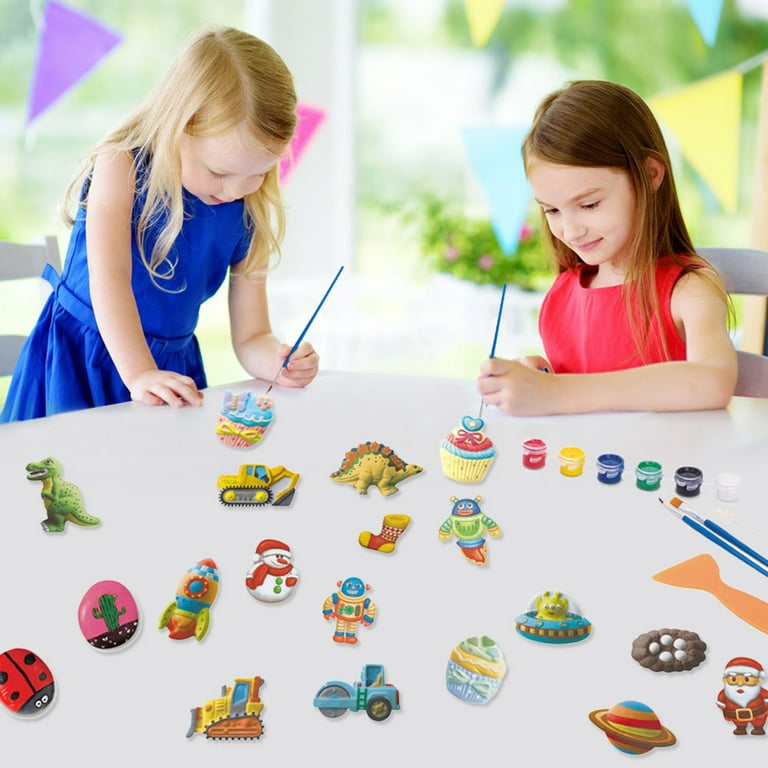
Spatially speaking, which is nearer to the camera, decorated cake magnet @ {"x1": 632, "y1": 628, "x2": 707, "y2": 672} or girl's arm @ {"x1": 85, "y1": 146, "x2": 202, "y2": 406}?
decorated cake magnet @ {"x1": 632, "y1": 628, "x2": 707, "y2": 672}

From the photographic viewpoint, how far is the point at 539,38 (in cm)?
310

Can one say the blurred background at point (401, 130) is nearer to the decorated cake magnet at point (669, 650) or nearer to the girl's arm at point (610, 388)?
the girl's arm at point (610, 388)

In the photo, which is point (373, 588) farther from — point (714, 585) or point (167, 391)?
point (167, 391)

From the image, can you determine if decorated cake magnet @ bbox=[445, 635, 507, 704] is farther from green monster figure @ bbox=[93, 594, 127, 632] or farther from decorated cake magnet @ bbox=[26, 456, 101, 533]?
decorated cake magnet @ bbox=[26, 456, 101, 533]

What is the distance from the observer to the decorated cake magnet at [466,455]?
0.76 m

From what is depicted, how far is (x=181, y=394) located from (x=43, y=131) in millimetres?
2300

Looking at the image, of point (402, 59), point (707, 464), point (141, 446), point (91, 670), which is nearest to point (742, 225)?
point (402, 59)

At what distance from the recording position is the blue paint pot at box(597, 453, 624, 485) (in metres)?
0.74

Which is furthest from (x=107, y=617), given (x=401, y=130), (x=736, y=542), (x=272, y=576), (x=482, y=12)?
(x=401, y=130)

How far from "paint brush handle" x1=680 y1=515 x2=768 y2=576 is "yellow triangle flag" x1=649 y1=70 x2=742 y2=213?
2.12m

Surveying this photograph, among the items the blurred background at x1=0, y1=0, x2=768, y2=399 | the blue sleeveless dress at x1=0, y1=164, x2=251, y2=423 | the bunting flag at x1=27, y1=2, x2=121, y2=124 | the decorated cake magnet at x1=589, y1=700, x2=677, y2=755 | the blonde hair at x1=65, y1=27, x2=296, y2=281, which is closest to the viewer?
the decorated cake magnet at x1=589, y1=700, x2=677, y2=755

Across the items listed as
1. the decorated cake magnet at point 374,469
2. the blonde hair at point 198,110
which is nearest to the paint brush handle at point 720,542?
the decorated cake magnet at point 374,469

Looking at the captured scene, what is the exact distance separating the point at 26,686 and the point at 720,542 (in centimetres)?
46

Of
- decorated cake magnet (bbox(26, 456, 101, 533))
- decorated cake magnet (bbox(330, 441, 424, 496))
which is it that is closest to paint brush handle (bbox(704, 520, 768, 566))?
decorated cake magnet (bbox(330, 441, 424, 496))
